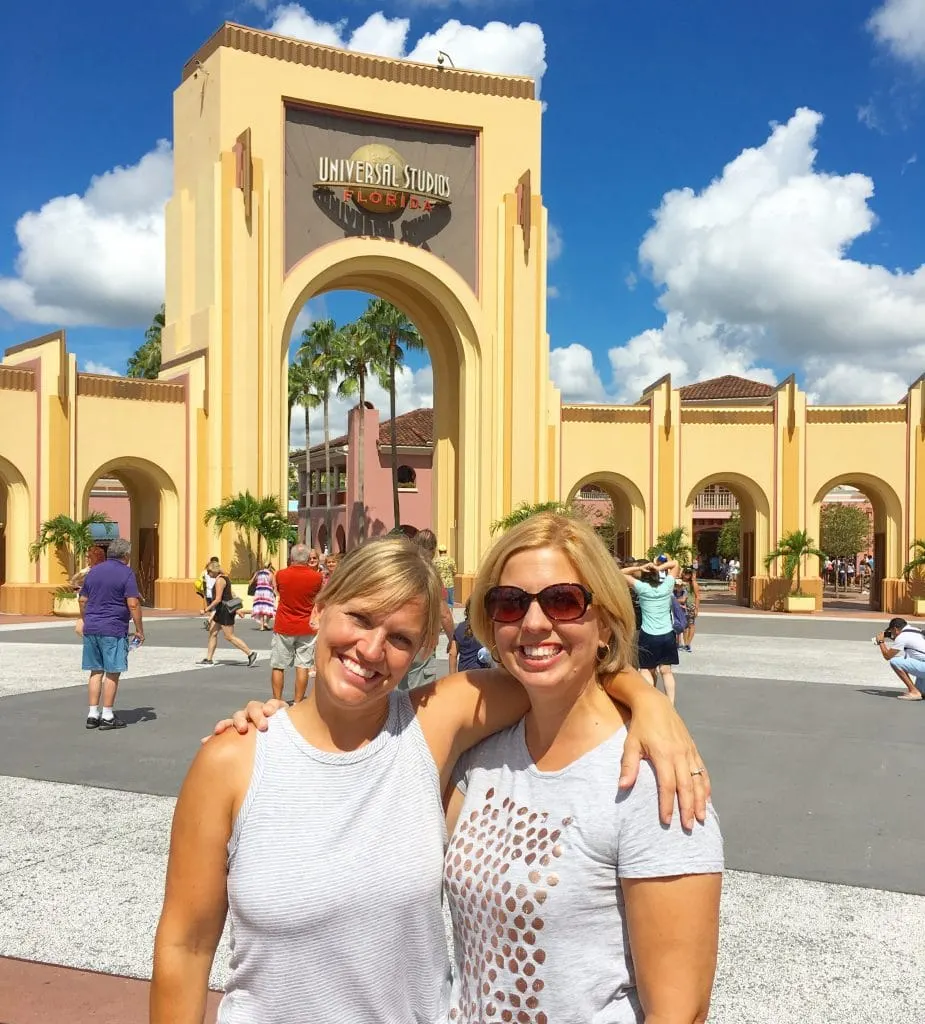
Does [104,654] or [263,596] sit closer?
[104,654]

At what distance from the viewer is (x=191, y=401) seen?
88.8 ft

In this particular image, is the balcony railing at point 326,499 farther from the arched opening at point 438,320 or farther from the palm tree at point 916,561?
the palm tree at point 916,561

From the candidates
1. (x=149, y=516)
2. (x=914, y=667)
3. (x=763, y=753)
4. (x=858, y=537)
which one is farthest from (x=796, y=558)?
(x=763, y=753)

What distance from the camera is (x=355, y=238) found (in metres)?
28.7

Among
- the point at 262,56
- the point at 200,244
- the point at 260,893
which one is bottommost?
the point at 260,893

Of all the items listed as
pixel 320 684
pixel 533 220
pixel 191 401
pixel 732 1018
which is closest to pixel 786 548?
pixel 533 220

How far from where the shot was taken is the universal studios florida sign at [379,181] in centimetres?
2822

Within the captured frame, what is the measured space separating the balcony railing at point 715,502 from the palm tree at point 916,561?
27908mm

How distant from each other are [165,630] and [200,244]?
1261 centimetres

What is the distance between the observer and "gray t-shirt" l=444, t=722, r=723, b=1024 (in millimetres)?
1725

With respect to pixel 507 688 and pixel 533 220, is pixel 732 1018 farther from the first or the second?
pixel 533 220

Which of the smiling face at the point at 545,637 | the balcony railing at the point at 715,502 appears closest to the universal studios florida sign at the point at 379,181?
the smiling face at the point at 545,637

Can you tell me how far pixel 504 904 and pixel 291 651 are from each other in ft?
27.7

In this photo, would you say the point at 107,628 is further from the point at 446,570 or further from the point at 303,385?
the point at 303,385
